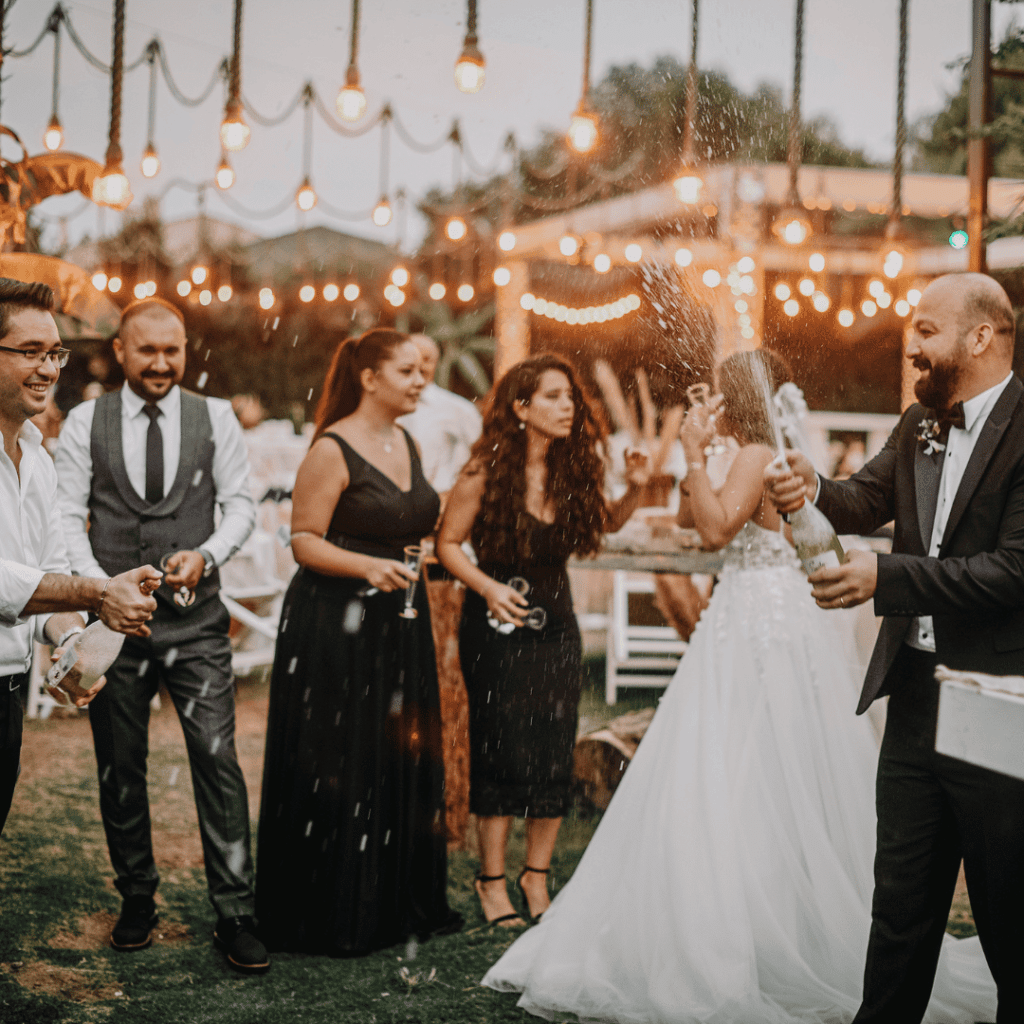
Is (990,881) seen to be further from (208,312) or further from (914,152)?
(914,152)

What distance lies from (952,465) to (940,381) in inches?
7.7

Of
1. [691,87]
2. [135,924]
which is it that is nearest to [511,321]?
[691,87]

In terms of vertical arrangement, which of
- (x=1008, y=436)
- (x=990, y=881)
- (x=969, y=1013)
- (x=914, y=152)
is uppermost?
(x=914, y=152)

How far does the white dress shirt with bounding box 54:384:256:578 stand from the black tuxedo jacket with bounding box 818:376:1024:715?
2.09 meters

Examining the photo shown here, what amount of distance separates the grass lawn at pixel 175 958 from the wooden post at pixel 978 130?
3065 millimetres

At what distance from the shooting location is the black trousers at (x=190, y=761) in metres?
3.13

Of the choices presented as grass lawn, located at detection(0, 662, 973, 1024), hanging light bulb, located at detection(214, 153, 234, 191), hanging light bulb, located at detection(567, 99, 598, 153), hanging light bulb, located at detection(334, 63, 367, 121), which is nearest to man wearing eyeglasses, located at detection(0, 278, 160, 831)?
grass lawn, located at detection(0, 662, 973, 1024)

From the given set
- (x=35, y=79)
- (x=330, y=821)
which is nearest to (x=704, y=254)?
(x=35, y=79)

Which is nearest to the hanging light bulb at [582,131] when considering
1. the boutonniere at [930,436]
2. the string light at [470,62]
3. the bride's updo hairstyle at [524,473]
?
the string light at [470,62]

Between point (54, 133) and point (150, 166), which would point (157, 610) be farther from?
point (150, 166)

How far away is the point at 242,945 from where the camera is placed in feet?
9.93

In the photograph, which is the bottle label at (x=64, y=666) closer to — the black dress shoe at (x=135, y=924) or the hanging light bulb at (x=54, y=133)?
the black dress shoe at (x=135, y=924)

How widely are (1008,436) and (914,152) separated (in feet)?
80.0

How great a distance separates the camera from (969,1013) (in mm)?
2646
